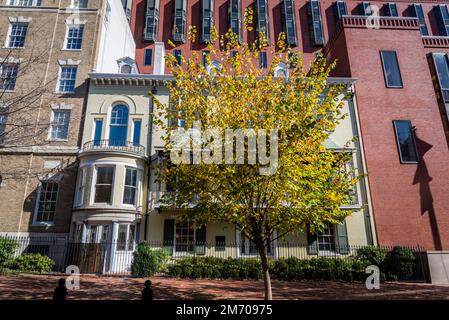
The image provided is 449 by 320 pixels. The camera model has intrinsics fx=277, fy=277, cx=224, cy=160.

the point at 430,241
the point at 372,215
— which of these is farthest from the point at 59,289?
the point at 430,241

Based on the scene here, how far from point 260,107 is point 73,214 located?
1484 centimetres

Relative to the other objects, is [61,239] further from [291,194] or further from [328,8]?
[328,8]

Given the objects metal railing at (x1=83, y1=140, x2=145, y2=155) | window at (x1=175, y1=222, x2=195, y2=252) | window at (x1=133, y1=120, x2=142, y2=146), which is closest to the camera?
window at (x1=175, y1=222, x2=195, y2=252)

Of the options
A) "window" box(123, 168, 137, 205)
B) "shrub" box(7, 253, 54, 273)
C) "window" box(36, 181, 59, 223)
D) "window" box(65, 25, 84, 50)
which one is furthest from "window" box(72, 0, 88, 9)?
"shrub" box(7, 253, 54, 273)

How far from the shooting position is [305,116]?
813 centimetres

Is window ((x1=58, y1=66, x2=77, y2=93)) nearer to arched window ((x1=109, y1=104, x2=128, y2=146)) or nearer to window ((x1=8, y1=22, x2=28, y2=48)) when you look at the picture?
arched window ((x1=109, y1=104, x2=128, y2=146))

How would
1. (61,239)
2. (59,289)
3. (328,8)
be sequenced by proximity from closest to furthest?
(59,289)
(61,239)
(328,8)

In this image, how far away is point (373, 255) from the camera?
53.0 feet

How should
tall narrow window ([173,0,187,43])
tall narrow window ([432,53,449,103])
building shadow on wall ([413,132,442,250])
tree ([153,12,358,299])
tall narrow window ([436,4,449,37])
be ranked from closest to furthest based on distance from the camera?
1. tree ([153,12,358,299])
2. building shadow on wall ([413,132,442,250])
3. tall narrow window ([432,53,449,103])
4. tall narrow window ([173,0,187,43])
5. tall narrow window ([436,4,449,37])

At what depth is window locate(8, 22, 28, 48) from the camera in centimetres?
2130

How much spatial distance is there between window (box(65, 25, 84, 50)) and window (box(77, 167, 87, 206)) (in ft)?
33.9

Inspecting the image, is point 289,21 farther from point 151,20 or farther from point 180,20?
point 151,20

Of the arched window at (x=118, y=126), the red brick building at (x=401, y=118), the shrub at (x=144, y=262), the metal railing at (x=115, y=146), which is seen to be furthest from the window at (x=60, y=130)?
the shrub at (x=144, y=262)

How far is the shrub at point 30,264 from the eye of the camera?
15.0 m
